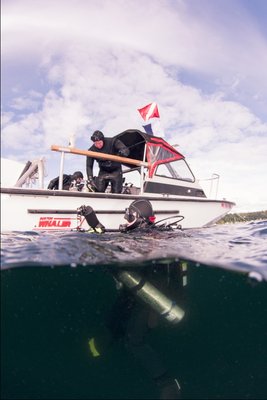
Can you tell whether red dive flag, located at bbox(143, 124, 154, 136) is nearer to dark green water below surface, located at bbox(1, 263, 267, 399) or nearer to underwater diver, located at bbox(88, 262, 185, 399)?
dark green water below surface, located at bbox(1, 263, 267, 399)

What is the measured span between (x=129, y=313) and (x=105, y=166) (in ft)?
12.2

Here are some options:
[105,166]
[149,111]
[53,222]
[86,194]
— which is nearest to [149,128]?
[149,111]

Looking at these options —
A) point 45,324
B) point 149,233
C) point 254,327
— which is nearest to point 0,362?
point 45,324

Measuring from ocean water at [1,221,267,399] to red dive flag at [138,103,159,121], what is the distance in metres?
4.31

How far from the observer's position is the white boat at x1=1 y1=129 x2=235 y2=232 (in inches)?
221

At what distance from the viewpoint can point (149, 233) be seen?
588 cm

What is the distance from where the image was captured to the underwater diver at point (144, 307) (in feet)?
15.4

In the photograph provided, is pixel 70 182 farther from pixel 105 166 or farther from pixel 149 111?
pixel 149 111

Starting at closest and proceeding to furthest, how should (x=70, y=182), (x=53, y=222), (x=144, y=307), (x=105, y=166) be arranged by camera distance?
(x=144, y=307) < (x=53, y=222) < (x=105, y=166) < (x=70, y=182)

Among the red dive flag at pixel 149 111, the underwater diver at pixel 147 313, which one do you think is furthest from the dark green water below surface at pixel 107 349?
the red dive flag at pixel 149 111

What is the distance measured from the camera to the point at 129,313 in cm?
497

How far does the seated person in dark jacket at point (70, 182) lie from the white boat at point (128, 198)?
58cm

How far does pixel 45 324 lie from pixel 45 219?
12973mm

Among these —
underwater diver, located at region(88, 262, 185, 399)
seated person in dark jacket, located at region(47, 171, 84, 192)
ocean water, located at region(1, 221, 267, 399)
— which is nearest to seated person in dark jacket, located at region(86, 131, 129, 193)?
seated person in dark jacket, located at region(47, 171, 84, 192)
